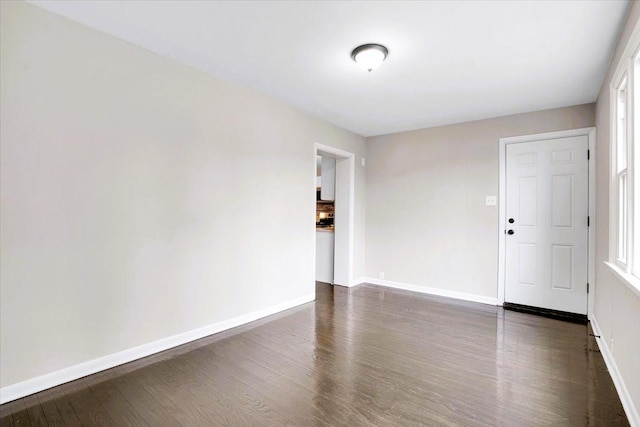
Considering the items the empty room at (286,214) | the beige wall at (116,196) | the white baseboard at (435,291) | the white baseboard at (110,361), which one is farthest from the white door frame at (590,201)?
the white baseboard at (110,361)

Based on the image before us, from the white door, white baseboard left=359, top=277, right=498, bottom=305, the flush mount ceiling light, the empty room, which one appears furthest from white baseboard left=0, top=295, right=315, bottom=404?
the white door

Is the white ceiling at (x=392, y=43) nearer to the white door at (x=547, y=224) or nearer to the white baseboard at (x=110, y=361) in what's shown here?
the white door at (x=547, y=224)

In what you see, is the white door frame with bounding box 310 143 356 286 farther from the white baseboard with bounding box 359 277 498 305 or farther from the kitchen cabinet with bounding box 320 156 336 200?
the white baseboard with bounding box 359 277 498 305

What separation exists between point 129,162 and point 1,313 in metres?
1.22

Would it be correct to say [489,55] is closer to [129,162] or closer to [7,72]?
[129,162]

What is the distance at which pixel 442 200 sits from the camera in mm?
4461

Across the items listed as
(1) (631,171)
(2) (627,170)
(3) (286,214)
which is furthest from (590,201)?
(3) (286,214)

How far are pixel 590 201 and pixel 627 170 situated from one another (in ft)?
6.20

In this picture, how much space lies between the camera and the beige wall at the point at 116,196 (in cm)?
193

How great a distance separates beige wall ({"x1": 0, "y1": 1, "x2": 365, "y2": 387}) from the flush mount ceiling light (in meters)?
1.34

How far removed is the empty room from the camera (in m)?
1.91

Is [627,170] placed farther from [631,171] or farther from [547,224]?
[547,224]

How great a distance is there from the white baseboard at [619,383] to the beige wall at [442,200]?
1426 millimetres

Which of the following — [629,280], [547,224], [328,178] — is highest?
[328,178]
